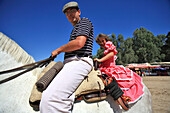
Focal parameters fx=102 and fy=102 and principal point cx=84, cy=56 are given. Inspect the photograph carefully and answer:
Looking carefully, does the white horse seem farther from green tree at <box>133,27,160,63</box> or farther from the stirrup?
green tree at <box>133,27,160,63</box>

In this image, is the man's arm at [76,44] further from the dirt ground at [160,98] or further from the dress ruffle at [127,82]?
the dirt ground at [160,98]

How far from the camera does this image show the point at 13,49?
1.91m

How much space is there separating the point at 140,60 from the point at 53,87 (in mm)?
33913

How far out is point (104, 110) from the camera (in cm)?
154

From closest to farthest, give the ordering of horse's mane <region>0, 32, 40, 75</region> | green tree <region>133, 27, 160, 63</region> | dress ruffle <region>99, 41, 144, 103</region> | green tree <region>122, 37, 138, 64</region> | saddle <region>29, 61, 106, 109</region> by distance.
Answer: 1. saddle <region>29, 61, 106, 109</region>
2. horse's mane <region>0, 32, 40, 75</region>
3. dress ruffle <region>99, 41, 144, 103</region>
4. green tree <region>122, 37, 138, 64</region>
5. green tree <region>133, 27, 160, 63</region>

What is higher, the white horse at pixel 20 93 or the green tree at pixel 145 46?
the green tree at pixel 145 46

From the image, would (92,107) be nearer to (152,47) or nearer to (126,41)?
(126,41)

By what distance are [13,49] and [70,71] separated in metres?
1.33

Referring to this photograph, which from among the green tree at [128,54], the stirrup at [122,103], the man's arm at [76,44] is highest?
the green tree at [128,54]

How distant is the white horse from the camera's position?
4.79 feet

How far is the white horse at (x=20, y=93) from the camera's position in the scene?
1459 mm

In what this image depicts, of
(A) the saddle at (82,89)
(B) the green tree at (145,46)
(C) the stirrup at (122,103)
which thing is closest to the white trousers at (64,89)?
(A) the saddle at (82,89)

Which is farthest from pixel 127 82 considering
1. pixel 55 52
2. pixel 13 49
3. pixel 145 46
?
pixel 145 46

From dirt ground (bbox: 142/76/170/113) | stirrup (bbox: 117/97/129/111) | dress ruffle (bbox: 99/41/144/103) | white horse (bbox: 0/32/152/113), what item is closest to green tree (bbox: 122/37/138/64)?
dirt ground (bbox: 142/76/170/113)
